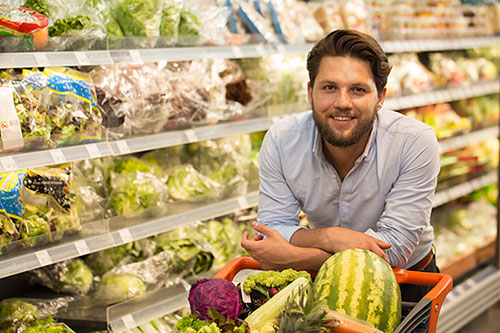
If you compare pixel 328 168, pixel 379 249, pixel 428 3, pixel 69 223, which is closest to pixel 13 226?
pixel 69 223

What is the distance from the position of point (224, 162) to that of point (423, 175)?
1517mm

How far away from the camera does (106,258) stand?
2.94m

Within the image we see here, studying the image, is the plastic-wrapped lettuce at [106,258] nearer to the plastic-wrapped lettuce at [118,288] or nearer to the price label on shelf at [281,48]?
the plastic-wrapped lettuce at [118,288]

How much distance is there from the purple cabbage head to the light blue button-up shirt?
2.07 ft

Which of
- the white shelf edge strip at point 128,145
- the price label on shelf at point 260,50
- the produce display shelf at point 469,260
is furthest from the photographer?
the produce display shelf at point 469,260

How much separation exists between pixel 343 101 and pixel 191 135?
1107mm

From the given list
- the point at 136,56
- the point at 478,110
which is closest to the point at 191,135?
the point at 136,56

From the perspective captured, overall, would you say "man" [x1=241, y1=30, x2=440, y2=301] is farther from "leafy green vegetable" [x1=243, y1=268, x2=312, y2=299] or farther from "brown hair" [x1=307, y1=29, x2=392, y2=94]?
"leafy green vegetable" [x1=243, y1=268, x2=312, y2=299]

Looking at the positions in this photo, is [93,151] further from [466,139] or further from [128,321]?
[466,139]

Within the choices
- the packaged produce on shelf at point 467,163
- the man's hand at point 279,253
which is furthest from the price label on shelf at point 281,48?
the packaged produce on shelf at point 467,163

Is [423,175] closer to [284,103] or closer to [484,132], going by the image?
[284,103]

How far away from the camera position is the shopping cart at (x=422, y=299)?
1.46 metres

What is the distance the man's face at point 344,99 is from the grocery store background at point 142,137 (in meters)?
0.98

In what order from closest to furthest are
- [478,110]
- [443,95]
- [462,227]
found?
[443,95], [462,227], [478,110]
